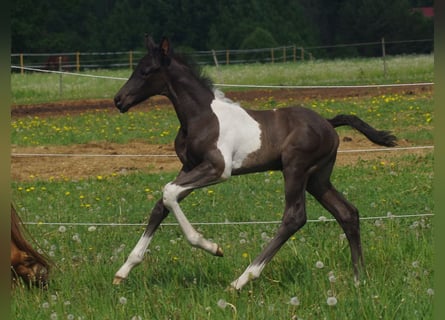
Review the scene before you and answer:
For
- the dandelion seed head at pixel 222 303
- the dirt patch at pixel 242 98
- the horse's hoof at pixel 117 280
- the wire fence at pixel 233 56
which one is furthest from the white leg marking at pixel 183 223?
the wire fence at pixel 233 56

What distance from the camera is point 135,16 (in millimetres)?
56719

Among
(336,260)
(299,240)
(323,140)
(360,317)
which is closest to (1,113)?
(360,317)

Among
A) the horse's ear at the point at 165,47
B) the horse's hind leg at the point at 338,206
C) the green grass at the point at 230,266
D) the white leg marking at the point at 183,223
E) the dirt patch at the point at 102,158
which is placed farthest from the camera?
the dirt patch at the point at 102,158

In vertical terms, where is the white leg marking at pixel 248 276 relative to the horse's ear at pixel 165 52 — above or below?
below

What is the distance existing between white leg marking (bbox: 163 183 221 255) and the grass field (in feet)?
0.73

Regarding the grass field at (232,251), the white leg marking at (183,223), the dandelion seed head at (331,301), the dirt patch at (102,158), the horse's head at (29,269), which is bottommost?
the dirt patch at (102,158)

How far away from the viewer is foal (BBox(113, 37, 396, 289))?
488 cm

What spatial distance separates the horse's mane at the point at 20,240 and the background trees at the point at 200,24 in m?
48.2

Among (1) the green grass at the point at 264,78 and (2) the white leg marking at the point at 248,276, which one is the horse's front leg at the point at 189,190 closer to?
(2) the white leg marking at the point at 248,276

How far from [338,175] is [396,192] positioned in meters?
1.44

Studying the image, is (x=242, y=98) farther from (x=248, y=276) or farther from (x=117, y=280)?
(x=248, y=276)

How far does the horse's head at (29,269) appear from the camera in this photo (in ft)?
15.2

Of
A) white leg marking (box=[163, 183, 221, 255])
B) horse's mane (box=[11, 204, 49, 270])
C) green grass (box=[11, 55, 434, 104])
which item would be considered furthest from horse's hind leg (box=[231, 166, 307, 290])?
green grass (box=[11, 55, 434, 104])

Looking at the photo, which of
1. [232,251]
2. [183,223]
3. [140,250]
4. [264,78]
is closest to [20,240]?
[140,250]
